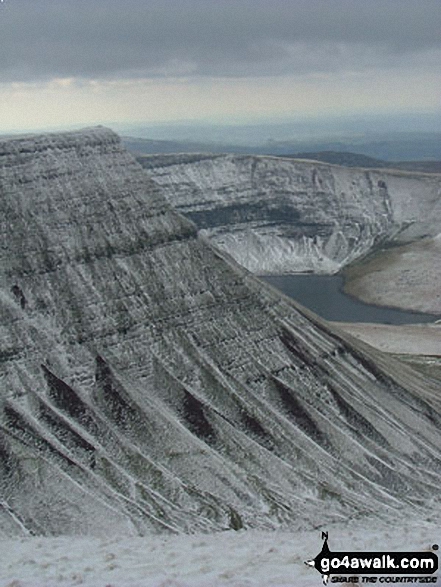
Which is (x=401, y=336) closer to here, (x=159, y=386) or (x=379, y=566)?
(x=159, y=386)

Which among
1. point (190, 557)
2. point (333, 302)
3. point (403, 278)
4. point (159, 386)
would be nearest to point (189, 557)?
point (190, 557)

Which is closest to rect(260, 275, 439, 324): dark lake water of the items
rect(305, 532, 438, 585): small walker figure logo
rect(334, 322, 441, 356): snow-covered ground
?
rect(334, 322, 441, 356): snow-covered ground

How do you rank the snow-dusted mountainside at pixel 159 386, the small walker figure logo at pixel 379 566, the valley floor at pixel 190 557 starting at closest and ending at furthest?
the small walker figure logo at pixel 379 566
the valley floor at pixel 190 557
the snow-dusted mountainside at pixel 159 386

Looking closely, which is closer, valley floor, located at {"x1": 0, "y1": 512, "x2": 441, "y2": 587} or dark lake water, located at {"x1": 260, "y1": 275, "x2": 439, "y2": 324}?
valley floor, located at {"x1": 0, "y1": 512, "x2": 441, "y2": 587}

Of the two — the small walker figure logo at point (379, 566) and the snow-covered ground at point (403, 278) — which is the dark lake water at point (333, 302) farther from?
the small walker figure logo at point (379, 566)

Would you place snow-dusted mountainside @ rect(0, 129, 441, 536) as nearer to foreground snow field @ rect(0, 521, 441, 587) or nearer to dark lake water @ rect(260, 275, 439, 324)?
foreground snow field @ rect(0, 521, 441, 587)

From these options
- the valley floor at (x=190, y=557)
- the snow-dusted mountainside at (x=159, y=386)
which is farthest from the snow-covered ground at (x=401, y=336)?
the valley floor at (x=190, y=557)

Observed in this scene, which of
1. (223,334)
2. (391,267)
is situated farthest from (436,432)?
(391,267)
